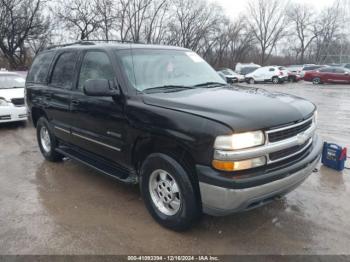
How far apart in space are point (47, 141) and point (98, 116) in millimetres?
2244

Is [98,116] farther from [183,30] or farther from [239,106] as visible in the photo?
[183,30]

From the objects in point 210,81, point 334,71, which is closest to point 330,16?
point 334,71

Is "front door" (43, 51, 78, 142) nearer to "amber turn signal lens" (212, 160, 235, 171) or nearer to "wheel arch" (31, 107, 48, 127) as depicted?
"wheel arch" (31, 107, 48, 127)

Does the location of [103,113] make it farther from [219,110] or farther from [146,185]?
[219,110]

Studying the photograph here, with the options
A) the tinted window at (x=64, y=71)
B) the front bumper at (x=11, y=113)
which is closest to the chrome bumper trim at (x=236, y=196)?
the tinted window at (x=64, y=71)

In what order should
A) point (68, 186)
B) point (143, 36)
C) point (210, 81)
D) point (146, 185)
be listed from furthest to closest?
1. point (143, 36)
2. point (68, 186)
3. point (210, 81)
4. point (146, 185)

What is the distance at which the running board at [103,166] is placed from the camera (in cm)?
375

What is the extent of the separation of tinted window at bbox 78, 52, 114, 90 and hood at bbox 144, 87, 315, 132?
793 mm

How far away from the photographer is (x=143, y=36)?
37094 millimetres

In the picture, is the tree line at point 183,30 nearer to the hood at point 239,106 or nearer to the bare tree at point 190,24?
the bare tree at point 190,24

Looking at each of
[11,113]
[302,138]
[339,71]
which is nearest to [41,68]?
[11,113]

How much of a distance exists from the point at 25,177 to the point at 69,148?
849mm

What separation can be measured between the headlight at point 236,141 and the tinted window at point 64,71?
8.93ft

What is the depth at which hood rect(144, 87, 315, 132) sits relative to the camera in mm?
2766
